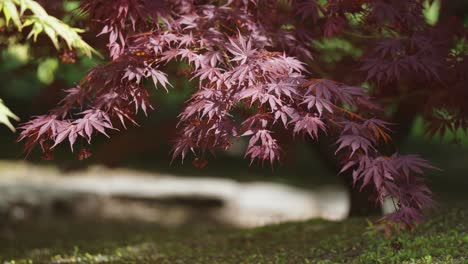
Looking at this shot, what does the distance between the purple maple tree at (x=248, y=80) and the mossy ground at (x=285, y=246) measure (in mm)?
742

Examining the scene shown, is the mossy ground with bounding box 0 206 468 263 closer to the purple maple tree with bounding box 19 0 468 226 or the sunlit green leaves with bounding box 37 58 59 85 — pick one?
the purple maple tree with bounding box 19 0 468 226

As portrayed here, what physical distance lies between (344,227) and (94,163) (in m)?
4.56

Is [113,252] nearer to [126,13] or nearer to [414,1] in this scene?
[126,13]

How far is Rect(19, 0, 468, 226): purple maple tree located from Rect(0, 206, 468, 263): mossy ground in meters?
0.74

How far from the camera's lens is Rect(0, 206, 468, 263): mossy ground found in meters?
4.57

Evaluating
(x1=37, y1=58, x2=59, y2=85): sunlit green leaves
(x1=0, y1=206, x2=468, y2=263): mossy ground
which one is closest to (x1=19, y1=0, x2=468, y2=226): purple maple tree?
(x1=0, y1=206, x2=468, y2=263): mossy ground

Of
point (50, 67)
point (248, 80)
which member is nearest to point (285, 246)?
point (248, 80)

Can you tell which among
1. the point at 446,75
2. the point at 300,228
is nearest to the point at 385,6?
the point at 446,75

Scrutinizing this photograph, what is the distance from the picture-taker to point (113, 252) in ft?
19.8

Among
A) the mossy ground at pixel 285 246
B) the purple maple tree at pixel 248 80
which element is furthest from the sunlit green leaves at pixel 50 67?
the purple maple tree at pixel 248 80

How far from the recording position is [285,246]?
566cm

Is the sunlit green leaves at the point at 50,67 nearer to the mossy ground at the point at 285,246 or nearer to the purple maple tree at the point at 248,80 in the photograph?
the mossy ground at the point at 285,246

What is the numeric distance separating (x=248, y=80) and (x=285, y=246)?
245cm

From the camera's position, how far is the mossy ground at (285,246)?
4570mm
